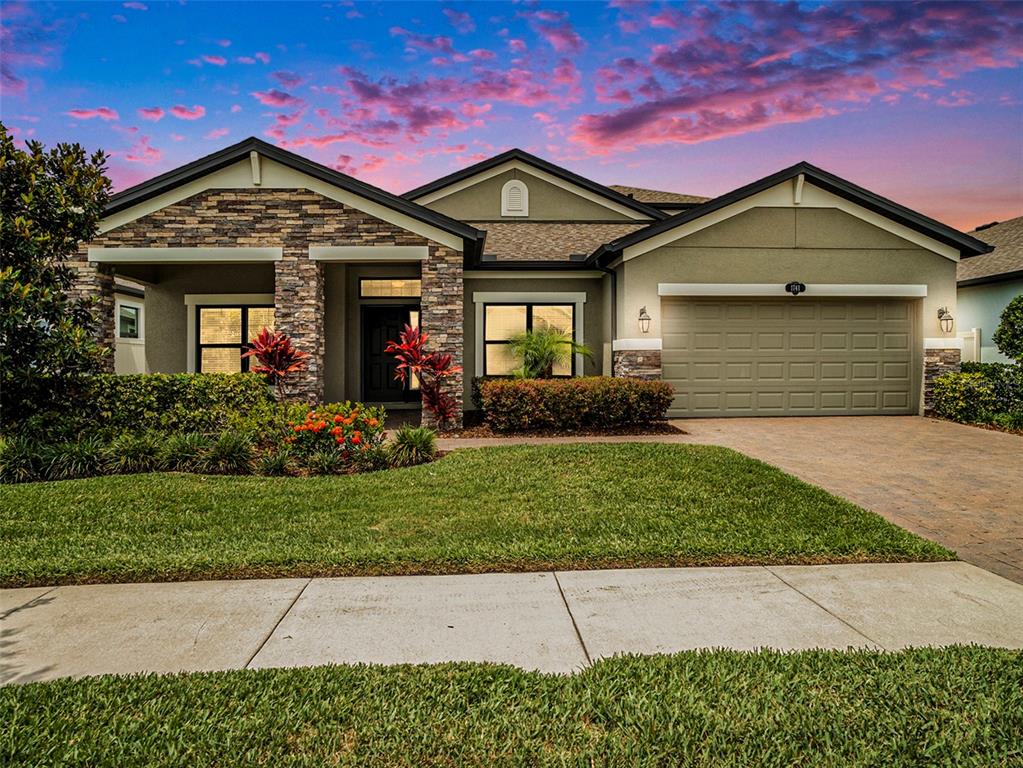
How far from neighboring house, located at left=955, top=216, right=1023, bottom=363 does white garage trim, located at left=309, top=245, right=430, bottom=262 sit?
14794mm

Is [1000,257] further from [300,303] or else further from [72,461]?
[72,461]

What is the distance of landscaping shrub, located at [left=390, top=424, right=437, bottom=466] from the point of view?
26.9 ft

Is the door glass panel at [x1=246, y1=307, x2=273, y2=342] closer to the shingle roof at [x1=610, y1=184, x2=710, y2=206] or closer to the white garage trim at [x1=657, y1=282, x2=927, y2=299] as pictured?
the white garage trim at [x1=657, y1=282, x2=927, y2=299]

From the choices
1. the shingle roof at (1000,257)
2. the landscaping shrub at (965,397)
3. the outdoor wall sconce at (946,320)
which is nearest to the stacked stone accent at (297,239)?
the landscaping shrub at (965,397)

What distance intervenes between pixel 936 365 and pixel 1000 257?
7377 mm

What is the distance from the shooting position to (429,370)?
11.3 meters

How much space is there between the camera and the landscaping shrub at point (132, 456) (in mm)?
7602

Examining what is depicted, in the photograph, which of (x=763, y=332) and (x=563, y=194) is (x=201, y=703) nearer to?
(x=763, y=332)

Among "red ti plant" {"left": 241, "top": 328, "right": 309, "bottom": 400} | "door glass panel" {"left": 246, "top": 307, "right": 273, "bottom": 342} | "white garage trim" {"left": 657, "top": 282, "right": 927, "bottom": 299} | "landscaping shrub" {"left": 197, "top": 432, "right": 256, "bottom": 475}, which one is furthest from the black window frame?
"landscaping shrub" {"left": 197, "top": 432, "right": 256, "bottom": 475}

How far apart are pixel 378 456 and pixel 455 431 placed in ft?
11.3

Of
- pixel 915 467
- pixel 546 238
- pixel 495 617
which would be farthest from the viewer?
pixel 546 238

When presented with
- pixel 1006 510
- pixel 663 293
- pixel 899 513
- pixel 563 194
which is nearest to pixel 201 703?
pixel 899 513

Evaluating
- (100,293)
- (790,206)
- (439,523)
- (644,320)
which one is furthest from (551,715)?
(790,206)

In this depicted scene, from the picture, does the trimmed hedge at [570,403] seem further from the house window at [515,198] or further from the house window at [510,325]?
the house window at [515,198]
